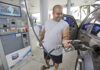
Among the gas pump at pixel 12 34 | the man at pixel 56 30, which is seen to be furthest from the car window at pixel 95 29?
the gas pump at pixel 12 34

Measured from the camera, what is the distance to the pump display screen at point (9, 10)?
1392mm

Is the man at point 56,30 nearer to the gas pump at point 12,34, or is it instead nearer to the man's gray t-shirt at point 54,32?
the man's gray t-shirt at point 54,32

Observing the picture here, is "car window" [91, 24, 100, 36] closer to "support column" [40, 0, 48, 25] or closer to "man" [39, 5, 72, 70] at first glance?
"man" [39, 5, 72, 70]

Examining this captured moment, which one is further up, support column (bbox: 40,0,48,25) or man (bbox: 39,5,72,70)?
support column (bbox: 40,0,48,25)

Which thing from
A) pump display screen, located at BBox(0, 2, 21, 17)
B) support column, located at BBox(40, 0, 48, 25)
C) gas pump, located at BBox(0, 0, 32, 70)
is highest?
support column, located at BBox(40, 0, 48, 25)

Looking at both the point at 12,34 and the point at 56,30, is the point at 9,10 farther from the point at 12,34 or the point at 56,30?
the point at 56,30

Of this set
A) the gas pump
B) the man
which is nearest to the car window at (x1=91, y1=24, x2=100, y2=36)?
the man

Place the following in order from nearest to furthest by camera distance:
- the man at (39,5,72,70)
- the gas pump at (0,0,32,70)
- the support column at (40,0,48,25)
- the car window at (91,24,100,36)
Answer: the man at (39,5,72,70) < the car window at (91,24,100,36) < the gas pump at (0,0,32,70) < the support column at (40,0,48,25)

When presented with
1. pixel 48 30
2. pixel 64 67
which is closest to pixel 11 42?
pixel 48 30

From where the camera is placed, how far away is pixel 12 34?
5.37ft

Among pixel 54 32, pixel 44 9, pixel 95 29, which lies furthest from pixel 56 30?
pixel 44 9

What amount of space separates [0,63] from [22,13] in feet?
4.35

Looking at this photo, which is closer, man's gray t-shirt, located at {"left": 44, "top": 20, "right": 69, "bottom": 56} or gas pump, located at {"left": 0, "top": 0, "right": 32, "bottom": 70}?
man's gray t-shirt, located at {"left": 44, "top": 20, "right": 69, "bottom": 56}

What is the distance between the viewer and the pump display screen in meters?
1.39
